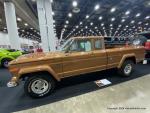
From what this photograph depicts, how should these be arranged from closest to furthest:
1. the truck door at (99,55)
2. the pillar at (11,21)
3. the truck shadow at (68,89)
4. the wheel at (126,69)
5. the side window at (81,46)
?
the truck shadow at (68,89)
the side window at (81,46)
the truck door at (99,55)
the wheel at (126,69)
the pillar at (11,21)

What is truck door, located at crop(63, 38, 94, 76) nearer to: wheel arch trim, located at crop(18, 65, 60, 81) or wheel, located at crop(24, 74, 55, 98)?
wheel arch trim, located at crop(18, 65, 60, 81)

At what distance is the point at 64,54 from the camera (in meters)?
4.30

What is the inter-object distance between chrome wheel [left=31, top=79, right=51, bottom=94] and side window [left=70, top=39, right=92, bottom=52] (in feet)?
4.41

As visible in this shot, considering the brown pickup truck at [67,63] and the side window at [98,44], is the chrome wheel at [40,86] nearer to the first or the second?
the brown pickup truck at [67,63]

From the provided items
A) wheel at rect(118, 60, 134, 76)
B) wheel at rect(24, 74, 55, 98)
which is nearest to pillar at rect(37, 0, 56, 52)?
wheel at rect(118, 60, 134, 76)

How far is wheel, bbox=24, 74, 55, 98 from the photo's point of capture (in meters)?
3.94

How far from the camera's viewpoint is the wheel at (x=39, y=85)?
3941 mm

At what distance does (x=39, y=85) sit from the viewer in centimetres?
405

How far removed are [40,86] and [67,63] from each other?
3.46 feet

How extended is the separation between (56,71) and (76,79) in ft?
4.96

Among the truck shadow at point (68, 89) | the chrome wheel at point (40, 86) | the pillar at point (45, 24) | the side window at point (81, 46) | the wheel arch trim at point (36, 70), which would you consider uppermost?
the pillar at point (45, 24)

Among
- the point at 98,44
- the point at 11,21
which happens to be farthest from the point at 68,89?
the point at 11,21

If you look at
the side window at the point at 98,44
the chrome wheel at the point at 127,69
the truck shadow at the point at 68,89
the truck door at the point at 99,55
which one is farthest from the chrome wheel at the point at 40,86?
the chrome wheel at the point at 127,69

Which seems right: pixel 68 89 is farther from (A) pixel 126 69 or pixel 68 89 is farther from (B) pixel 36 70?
(A) pixel 126 69
